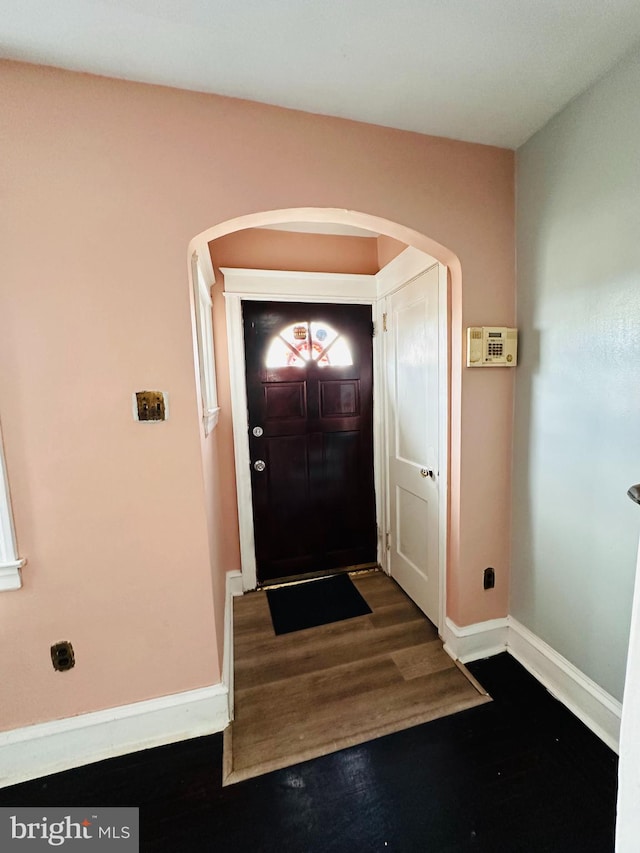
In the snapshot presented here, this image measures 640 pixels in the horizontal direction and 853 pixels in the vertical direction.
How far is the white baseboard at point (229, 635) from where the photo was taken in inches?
57.3

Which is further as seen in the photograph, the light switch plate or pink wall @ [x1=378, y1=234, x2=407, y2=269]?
pink wall @ [x1=378, y1=234, x2=407, y2=269]

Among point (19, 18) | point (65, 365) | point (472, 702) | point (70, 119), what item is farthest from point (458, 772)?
point (19, 18)

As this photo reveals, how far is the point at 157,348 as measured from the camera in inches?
48.1

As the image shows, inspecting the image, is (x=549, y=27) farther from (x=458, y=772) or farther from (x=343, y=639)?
(x=343, y=639)

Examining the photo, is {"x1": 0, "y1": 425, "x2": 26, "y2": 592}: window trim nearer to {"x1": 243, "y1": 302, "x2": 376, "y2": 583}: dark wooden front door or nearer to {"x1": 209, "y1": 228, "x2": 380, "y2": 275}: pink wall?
{"x1": 243, "y1": 302, "x2": 376, "y2": 583}: dark wooden front door

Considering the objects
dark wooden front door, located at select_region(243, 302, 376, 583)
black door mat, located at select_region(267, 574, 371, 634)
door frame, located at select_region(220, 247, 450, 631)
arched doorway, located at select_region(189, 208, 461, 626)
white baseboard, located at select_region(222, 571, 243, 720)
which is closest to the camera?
arched doorway, located at select_region(189, 208, 461, 626)

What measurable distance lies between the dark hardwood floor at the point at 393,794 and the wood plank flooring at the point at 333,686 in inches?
2.4

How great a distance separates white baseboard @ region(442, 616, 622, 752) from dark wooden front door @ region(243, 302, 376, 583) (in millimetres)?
986

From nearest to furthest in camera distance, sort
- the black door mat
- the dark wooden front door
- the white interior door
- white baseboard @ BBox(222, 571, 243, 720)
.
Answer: white baseboard @ BBox(222, 571, 243, 720) < the white interior door < the black door mat < the dark wooden front door

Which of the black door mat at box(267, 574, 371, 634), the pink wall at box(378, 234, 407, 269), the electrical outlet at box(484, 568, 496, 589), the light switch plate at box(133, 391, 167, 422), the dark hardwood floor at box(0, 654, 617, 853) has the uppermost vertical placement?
the pink wall at box(378, 234, 407, 269)

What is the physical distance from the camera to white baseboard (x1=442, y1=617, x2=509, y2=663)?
5.48 ft

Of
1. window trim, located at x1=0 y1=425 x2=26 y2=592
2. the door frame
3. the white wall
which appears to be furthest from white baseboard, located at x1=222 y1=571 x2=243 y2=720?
the white wall

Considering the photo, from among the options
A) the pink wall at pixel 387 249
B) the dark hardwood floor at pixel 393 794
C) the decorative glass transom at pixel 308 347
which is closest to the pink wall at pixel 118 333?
the dark hardwood floor at pixel 393 794

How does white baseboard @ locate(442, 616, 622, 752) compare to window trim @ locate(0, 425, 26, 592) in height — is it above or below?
below
